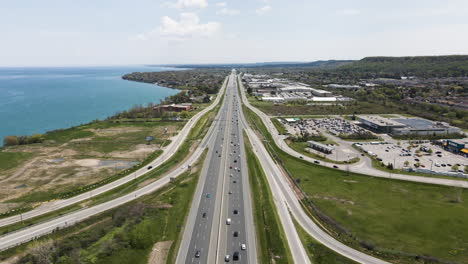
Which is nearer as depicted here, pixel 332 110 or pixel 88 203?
pixel 88 203

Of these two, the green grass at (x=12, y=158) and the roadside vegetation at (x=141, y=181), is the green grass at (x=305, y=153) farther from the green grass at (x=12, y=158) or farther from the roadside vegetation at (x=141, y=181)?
the green grass at (x=12, y=158)

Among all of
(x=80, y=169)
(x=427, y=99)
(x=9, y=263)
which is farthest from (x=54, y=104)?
(x=427, y=99)

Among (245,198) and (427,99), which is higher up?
(427,99)

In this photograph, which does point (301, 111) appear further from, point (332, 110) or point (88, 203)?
point (88, 203)

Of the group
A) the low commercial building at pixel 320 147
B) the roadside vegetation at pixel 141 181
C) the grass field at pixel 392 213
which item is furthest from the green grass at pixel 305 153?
the roadside vegetation at pixel 141 181

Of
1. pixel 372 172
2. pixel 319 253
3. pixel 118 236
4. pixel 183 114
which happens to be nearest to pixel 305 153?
pixel 372 172

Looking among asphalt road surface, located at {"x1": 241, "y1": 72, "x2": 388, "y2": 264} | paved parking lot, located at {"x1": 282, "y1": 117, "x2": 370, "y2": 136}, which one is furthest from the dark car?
paved parking lot, located at {"x1": 282, "y1": 117, "x2": 370, "y2": 136}

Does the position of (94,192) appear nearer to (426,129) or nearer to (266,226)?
(266,226)
